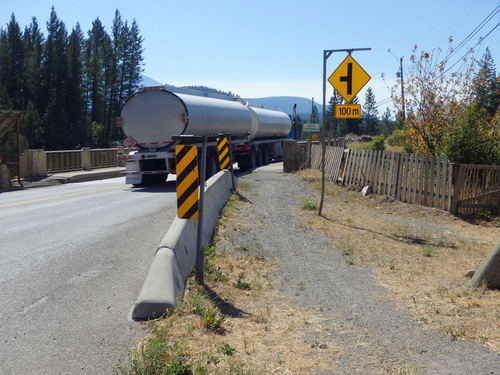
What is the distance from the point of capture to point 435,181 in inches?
563

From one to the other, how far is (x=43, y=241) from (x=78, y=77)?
7889cm

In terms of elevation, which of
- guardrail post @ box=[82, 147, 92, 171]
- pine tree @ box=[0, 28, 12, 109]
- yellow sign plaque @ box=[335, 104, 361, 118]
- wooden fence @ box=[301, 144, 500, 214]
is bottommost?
guardrail post @ box=[82, 147, 92, 171]

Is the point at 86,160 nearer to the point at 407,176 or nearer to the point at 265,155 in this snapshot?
the point at 265,155

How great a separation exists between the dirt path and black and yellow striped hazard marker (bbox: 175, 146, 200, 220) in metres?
1.59

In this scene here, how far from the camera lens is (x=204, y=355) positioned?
4582mm

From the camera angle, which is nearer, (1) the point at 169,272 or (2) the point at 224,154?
(1) the point at 169,272

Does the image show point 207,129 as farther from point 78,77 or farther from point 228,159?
point 78,77

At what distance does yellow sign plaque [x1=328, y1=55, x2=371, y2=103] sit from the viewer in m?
12.5

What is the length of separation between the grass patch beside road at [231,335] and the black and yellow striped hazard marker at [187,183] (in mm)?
880

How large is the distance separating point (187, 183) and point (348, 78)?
22.2 ft

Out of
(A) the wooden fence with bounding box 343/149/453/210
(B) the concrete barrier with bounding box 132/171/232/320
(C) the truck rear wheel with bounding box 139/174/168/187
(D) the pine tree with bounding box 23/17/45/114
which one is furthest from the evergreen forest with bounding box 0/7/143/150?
(B) the concrete barrier with bounding box 132/171/232/320

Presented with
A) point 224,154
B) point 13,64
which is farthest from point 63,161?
point 13,64

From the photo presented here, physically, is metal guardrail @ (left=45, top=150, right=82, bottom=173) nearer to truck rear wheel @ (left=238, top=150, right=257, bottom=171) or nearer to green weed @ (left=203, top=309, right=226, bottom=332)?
truck rear wheel @ (left=238, top=150, right=257, bottom=171)

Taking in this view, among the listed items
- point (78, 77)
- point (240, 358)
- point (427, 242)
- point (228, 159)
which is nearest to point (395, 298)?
point (240, 358)
